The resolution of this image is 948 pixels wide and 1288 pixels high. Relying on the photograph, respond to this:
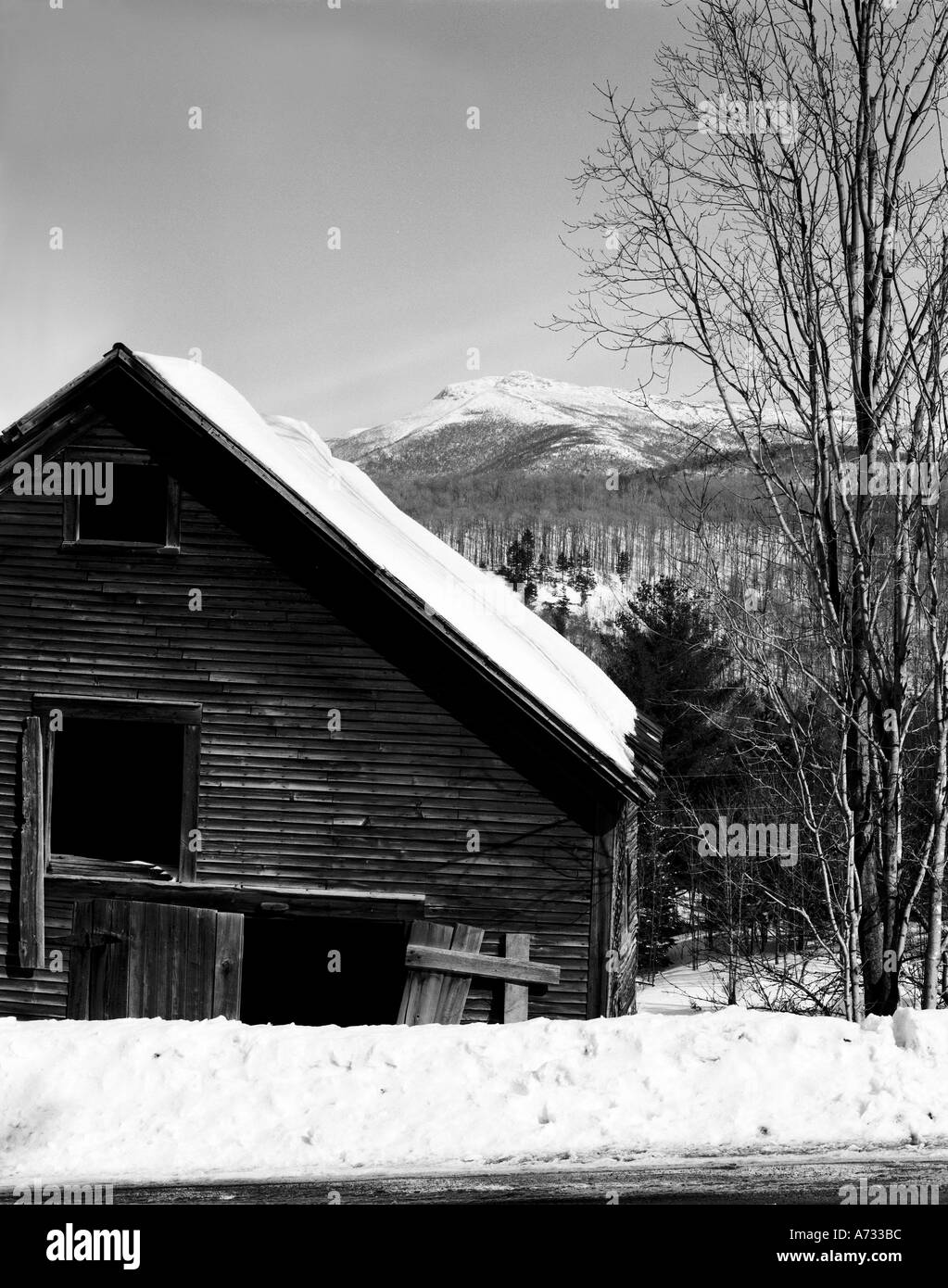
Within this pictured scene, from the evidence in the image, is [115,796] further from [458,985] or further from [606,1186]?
[606,1186]

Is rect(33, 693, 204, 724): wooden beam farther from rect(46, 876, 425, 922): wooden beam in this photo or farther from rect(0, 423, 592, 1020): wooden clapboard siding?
rect(46, 876, 425, 922): wooden beam

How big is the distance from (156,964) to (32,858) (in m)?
1.81

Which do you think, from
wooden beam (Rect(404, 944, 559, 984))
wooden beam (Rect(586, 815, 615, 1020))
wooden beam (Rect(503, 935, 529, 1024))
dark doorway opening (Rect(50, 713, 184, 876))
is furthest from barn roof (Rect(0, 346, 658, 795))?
dark doorway opening (Rect(50, 713, 184, 876))

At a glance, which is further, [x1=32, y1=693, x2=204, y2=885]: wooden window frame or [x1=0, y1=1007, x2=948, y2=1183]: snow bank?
[x1=32, y1=693, x2=204, y2=885]: wooden window frame

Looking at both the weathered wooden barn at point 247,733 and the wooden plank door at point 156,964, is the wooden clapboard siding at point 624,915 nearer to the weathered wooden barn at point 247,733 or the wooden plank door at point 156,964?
the weathered wooden barn at point 247,733

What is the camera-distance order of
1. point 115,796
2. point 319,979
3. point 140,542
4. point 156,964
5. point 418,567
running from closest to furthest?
Answer: 1. point 156,964
2. point 140,542
3. point 418,567
4. point 319,979
5. point 115,796

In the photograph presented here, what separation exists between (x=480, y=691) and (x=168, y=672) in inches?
137

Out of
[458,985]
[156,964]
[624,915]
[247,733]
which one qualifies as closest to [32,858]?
[156,964]

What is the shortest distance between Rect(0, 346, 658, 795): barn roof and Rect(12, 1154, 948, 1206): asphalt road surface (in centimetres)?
490

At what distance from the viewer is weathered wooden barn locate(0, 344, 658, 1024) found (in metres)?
11.0

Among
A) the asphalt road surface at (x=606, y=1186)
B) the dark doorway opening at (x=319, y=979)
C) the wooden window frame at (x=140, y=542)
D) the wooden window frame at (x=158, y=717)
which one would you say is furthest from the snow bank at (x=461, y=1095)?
the dark doorway opening at (x=319, y=979)

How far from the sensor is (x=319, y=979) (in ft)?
53.2
